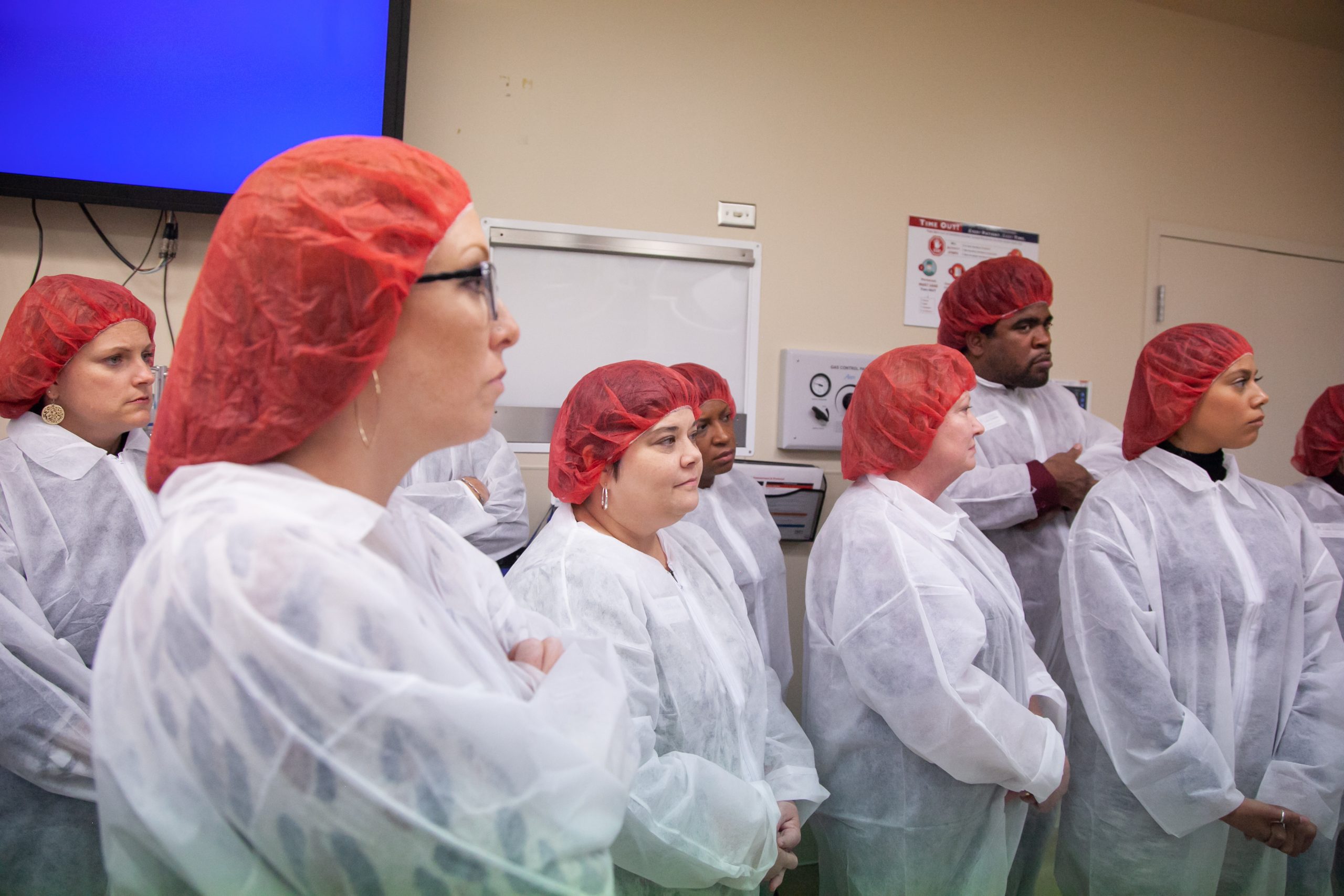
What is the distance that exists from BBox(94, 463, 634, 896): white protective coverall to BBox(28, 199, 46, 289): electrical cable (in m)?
2.15

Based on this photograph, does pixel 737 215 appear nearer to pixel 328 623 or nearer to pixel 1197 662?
pixel 1197 662

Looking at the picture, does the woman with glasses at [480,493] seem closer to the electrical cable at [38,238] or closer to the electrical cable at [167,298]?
the electrical cable at [167,298]

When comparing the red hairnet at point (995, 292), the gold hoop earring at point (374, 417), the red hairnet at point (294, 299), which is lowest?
the gold hoop earring at point (374, 417)

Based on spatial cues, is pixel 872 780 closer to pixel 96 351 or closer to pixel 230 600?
pixel 230 600

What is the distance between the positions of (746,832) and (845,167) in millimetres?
2444

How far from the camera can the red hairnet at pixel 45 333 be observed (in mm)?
1686

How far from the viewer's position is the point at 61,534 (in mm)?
1633

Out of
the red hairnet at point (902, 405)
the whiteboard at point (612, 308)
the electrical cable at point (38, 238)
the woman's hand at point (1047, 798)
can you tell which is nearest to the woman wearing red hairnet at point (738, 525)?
the whiteboard at point (612, 308)

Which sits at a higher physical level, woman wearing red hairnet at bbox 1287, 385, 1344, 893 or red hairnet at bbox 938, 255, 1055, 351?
red hairnet at bbox 938, 255, 1055, 351

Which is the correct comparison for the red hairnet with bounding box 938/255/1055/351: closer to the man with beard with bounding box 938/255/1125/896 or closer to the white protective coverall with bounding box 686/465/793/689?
the man with beard with bounding box 938/255/1125/896

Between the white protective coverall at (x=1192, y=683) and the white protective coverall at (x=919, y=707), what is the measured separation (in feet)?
0.60

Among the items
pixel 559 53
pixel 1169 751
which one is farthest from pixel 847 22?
pixel 1169 751

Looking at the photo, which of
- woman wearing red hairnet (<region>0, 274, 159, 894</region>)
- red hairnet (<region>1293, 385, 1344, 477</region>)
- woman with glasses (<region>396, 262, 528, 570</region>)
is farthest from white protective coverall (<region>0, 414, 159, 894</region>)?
red hairnet (<region>1293, 385, 1344, 477</region>)

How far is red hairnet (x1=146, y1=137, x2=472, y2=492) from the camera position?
0.73 m
